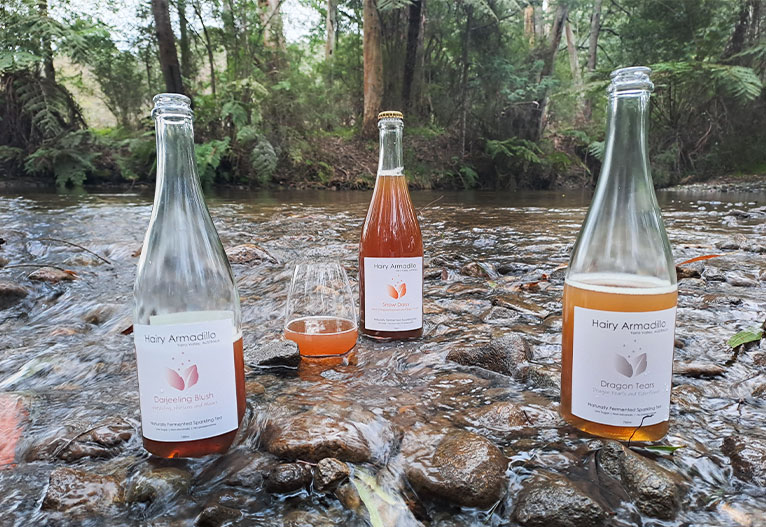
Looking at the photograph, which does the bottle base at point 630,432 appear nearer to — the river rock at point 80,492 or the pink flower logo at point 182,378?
the pink flower logo at point 182,378

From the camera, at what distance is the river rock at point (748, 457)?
42.3 inches

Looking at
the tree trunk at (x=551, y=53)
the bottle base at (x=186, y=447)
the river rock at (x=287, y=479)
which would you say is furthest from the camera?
the tree trunk at (x=551, y=53)

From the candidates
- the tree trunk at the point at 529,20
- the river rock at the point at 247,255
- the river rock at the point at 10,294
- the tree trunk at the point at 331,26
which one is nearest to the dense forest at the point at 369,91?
the tree trunk at the point at 331,26

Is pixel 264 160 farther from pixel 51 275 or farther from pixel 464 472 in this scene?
pixel 464 472

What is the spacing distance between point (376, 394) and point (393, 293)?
0.53 metres

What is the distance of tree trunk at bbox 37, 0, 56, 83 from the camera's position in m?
12.7

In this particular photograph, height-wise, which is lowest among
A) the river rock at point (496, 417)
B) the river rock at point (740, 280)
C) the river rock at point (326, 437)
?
the river rock at point (496, 417)

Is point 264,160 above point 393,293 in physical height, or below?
above

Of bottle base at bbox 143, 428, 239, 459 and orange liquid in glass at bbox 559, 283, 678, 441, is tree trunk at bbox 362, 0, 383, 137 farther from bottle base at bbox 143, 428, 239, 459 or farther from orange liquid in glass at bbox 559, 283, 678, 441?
bottle base at bbox 143, 428, 239, 459

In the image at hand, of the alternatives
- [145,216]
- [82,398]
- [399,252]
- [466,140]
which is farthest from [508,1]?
[82,398]

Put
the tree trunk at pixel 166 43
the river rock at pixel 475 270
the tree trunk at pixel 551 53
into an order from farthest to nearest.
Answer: the tree trunk at pixel 551 53
the tree trunk at pixel 166 43
the river rock at pixel 475 270

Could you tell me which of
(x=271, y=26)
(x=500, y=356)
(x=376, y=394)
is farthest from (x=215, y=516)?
(x=271, y=26)

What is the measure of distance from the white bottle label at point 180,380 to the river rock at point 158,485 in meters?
0.08

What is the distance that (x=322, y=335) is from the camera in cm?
182
